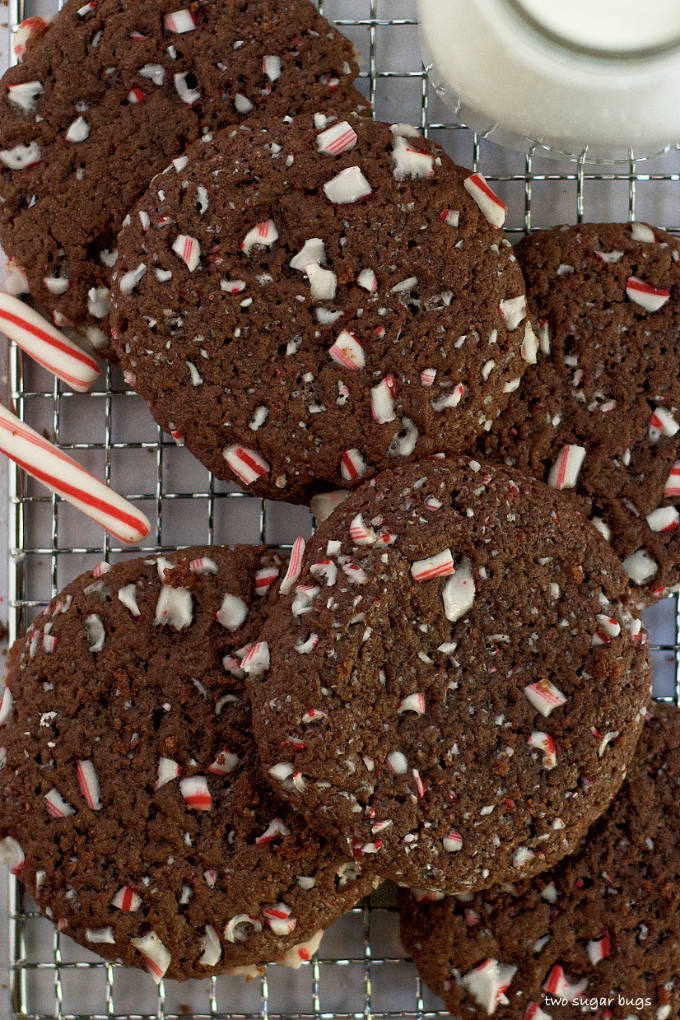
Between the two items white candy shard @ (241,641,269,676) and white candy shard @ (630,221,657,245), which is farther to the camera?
white candy shard @ (630,221,657,245)

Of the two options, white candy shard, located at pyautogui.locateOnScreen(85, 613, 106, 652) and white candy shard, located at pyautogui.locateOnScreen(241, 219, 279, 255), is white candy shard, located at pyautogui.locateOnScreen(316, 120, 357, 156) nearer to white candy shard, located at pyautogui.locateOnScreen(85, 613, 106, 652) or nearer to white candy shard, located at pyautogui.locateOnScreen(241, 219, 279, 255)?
white candy shard, located at pyautogui.locateOnScreen(241, 219, 279, 255)

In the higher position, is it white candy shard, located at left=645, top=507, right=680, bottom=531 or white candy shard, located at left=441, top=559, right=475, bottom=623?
white candy shard, located at left=645, top=507, right=680, bottom=531

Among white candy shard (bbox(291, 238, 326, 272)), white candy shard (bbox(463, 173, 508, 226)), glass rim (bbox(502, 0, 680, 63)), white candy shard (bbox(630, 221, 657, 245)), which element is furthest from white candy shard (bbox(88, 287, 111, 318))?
white candy shard (bbox(630, 221, 657, 245))

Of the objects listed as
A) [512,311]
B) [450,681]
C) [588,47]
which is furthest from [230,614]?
[588,47]

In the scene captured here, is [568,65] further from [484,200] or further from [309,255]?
[309,255]

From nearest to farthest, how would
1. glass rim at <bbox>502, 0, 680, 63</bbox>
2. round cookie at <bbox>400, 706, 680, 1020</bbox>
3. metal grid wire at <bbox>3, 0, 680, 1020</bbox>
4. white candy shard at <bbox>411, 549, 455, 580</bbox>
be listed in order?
glass rim at <bbox>502, 0, 680, 63</bbox>, white candy shard at <bbox>411, 549, 455, 580</bbox>, round cookie at <bbox>400, 706, 680, 1020</bbox>, metal grid wire at <bbox>3, 0, 680, 1020</bbox>

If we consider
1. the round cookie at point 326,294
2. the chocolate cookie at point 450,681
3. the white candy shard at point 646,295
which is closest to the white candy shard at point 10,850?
the chocolate cookie at point 450,681

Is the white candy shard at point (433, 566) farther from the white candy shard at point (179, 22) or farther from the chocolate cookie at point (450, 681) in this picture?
the white candy shard at point (179, 22)

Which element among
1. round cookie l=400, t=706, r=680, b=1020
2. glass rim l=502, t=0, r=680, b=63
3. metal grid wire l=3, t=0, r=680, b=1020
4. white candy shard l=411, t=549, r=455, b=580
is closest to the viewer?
glass rim l=502, t=0, r=680, b=63
